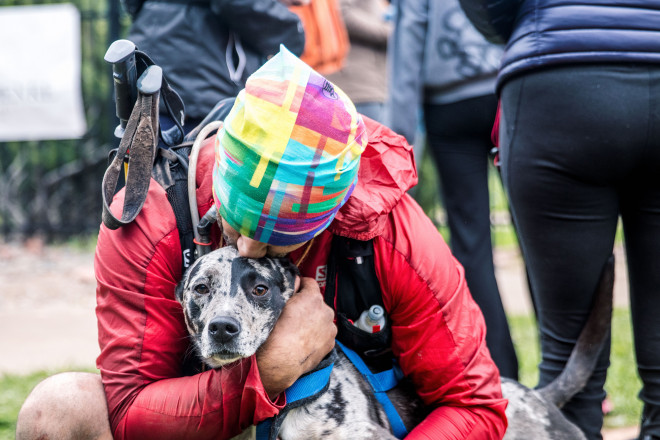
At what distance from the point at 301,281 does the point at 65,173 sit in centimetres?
679

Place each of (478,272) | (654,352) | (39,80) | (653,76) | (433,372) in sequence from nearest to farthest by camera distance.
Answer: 1. (653,76)
2. (433,372)
3. (654,352)
4. (478,272)
5. (39,80)

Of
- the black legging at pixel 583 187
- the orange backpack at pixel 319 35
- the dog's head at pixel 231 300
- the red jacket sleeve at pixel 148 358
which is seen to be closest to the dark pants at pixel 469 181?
the orange backpack at pixel 319 35

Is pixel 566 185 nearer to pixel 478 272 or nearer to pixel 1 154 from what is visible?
pixel 478 272

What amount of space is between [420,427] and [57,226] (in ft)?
22.9

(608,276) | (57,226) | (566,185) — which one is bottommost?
(57,226)

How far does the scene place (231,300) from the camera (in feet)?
7.78

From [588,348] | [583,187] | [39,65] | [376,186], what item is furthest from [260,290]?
[39,65]

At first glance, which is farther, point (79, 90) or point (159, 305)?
point (79, 90)

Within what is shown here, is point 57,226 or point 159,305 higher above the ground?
point 159,305

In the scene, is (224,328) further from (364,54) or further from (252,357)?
(364,54)

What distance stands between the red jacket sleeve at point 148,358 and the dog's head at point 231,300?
0.08m

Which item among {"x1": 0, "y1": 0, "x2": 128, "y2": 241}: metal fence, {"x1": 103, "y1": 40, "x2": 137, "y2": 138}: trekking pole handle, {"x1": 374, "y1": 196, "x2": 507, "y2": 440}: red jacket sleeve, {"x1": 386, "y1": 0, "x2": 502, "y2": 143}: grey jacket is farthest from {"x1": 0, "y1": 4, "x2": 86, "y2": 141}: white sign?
{"x1": 374, "y1": 196, "x2": 507, "y2": 440}: red jacket sleeve

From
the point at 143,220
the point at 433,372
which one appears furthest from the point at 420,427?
the point at 143,220

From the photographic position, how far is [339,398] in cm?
258
